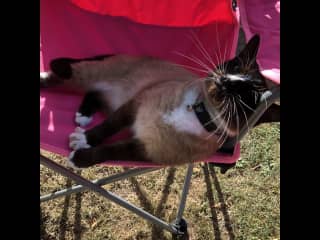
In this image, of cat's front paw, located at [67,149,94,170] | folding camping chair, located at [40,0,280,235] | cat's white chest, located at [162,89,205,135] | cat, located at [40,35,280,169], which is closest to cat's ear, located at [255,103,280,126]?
cat, located at [40,35,280,169]

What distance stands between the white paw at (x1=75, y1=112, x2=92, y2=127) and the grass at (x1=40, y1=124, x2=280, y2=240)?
675 millimetres

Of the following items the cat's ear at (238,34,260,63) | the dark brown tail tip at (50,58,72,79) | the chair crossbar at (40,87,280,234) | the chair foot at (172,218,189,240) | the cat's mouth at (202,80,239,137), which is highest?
the cat's ear at (238,34,260,63)

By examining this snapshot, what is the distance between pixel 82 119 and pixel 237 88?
0.59 meters

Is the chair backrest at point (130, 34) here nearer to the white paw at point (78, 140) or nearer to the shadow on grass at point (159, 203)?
the white paw at point (78, 140)

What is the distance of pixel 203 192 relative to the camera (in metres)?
2.20

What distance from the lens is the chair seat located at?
4.59 ft

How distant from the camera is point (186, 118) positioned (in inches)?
58.1

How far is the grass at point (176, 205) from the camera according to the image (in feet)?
6.60

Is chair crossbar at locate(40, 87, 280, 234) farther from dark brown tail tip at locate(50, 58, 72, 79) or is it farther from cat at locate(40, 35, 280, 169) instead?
dark brown tail tip at locate(50, 58, 72, 79)

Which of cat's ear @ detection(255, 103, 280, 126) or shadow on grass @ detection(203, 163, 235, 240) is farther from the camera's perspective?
shadow on grass @ detection(203, 163, 235, 240)

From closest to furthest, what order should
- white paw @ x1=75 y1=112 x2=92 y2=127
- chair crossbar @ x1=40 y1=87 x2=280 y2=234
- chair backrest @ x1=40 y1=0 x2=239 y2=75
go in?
chair crossbar @ x1=40 y1=87 x2=280 y2=234
white paw @ x1=75 y1=112 x2=92 y2=127
chair backrest @ x1=40 y1=0 x2=239 y2=75

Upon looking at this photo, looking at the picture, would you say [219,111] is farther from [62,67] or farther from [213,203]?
[213,203]
